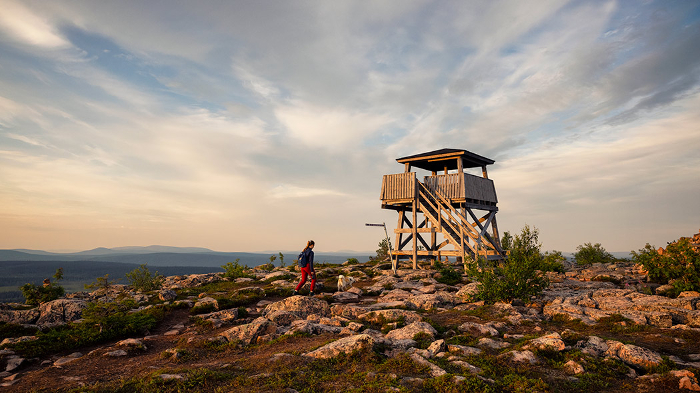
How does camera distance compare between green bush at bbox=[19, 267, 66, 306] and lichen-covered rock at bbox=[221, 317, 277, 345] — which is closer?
lichen-covered rock at bbox=[221, 317, 277, 345]

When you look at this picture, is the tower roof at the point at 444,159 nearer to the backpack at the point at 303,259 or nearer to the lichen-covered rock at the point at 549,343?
the backpack at the point at 303,259

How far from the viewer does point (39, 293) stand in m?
17.0

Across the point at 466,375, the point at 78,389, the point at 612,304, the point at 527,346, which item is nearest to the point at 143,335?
the point at 78,389

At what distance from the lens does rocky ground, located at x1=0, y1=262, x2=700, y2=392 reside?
7.05 m

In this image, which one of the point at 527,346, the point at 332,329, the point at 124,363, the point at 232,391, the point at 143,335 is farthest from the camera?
the point at 143,335

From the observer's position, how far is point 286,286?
2044 centimetres

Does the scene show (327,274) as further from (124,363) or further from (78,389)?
(78,389)

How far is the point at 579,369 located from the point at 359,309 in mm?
7256

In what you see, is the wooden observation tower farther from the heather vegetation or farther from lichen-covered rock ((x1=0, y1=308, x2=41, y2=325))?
lichen-covered rock ((x1=0, y1=308, x2=41, y2=325))

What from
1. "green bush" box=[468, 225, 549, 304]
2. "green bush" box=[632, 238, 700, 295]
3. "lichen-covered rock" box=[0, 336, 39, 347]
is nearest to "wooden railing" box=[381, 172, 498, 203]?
A: "green bush" box=[632, 238, 700, 295]

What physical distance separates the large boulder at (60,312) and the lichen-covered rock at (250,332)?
6.72 metres

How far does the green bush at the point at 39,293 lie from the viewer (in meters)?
16.7

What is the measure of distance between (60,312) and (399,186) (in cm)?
2144

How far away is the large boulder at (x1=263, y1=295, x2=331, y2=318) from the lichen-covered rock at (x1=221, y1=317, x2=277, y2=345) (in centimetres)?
182
